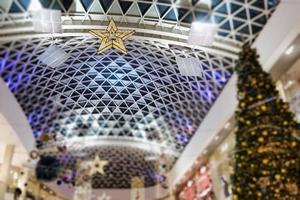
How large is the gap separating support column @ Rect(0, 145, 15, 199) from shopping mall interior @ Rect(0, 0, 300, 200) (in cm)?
262

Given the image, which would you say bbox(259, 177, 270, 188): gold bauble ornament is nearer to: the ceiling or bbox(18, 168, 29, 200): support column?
the ceiling

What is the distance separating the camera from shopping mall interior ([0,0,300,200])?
5289mm

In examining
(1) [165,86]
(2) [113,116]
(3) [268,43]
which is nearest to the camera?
(2) [113,116]

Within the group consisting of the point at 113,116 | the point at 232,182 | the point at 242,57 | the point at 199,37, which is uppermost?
the point at 242,57

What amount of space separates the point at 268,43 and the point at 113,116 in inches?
205

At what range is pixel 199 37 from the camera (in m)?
5.77

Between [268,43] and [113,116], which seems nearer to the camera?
[113,116]

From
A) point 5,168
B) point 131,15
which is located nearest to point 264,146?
point 131,15

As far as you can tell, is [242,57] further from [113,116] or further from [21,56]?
[21,56]

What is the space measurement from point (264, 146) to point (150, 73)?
295 cm

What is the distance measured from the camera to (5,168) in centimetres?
1435

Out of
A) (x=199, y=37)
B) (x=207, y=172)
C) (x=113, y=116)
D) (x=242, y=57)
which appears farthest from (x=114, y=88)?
(x=207, y=172)

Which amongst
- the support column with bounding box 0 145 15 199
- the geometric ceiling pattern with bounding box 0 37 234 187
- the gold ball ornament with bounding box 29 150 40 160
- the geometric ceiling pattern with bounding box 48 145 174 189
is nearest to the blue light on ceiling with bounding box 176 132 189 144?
the geometric ceiling pattern with bounding box 48 145 174 189

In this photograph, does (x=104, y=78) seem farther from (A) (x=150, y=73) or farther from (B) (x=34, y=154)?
(B) (x=34, y=154)
